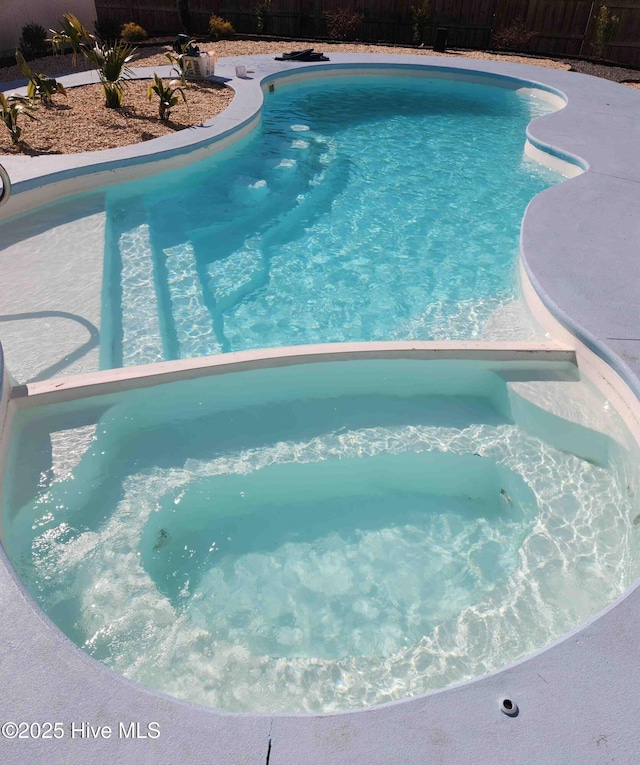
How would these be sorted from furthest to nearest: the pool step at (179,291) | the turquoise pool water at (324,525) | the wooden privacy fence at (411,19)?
the wooden privacy fence at (411,19) < the pool step at (179,291) < the turquoise pool water at (324,525)

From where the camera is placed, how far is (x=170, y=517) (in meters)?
3.71

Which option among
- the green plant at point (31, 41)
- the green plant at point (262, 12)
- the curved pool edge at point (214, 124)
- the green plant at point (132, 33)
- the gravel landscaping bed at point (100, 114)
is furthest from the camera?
the green plant at point (262, 12)

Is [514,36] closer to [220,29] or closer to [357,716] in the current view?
[220,29]

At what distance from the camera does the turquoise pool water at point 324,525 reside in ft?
9.95

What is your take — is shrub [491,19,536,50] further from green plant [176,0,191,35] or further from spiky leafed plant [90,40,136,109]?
spiky leafed plant [90,40,136,109]

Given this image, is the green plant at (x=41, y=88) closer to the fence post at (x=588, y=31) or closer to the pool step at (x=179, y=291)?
the pool step at (x=179, y=291)

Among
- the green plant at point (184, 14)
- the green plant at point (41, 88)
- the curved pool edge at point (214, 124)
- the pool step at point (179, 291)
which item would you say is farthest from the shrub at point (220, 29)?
the pool step at point (179, 291)

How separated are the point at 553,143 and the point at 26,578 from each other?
9254 mm

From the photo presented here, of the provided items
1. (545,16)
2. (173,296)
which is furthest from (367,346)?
(545,16)

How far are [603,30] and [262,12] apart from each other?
9.18 metres

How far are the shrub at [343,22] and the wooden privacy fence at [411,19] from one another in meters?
0.14

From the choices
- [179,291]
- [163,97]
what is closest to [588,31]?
[163,97]

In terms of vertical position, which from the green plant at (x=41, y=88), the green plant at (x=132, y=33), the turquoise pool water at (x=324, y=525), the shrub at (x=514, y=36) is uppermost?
the green plant at (x=132, y=33)

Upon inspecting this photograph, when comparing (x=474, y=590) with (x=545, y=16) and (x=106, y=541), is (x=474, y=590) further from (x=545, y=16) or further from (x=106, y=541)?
(x=545, y=16)
